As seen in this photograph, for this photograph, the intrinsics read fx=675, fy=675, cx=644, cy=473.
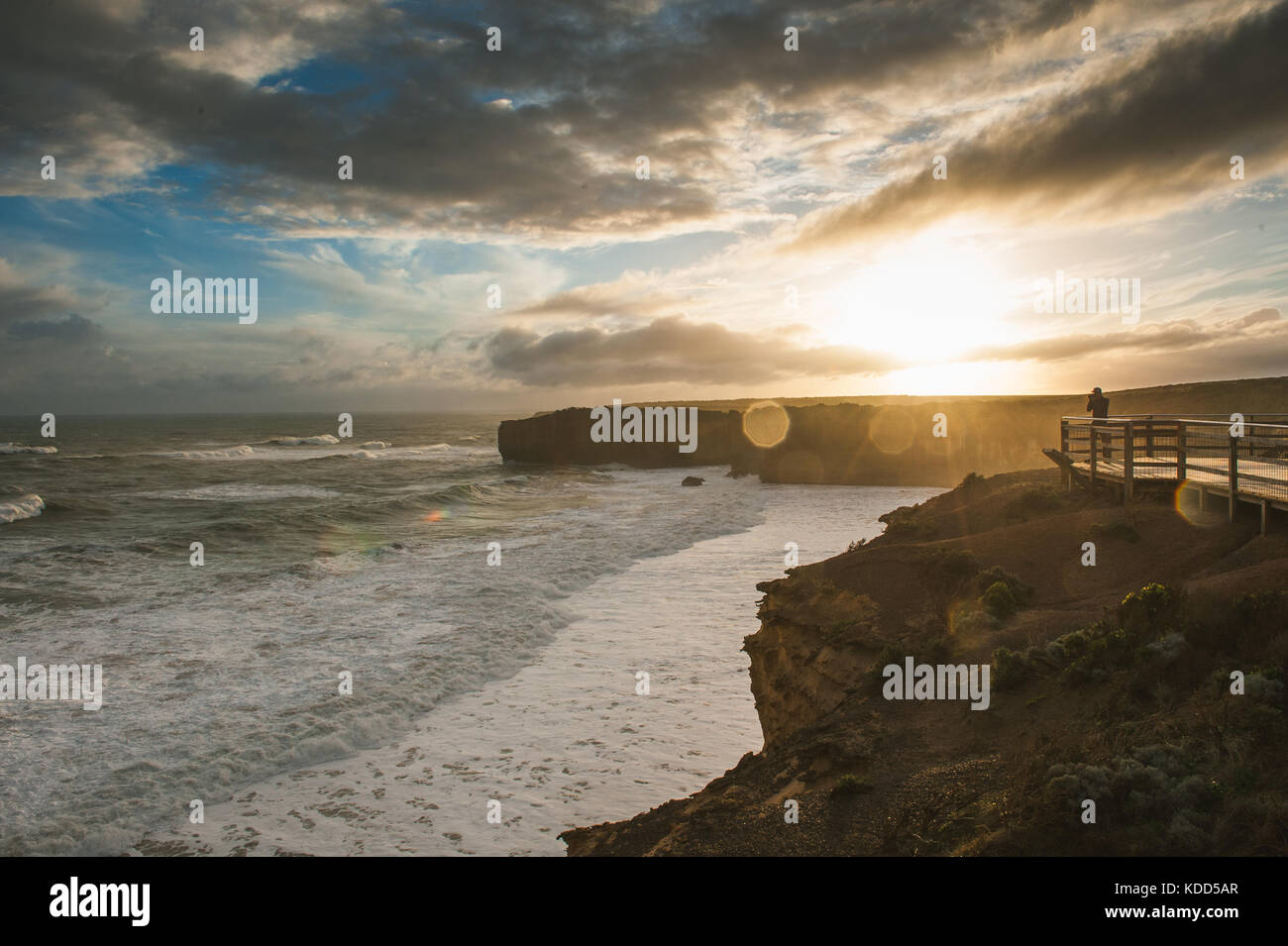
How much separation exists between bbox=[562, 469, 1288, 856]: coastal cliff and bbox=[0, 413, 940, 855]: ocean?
1658 millimetres

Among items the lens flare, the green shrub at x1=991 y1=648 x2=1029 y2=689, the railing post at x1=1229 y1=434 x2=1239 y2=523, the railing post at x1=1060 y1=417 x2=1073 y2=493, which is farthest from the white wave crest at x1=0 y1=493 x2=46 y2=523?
the lens flare

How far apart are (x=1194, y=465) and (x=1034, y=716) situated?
24.2 ft

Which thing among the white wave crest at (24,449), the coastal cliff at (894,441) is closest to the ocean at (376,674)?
the coastal cliff at (894,441)

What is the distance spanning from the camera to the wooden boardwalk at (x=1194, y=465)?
9.50 meters

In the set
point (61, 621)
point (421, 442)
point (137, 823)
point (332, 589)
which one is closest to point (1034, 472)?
point (332, 589)

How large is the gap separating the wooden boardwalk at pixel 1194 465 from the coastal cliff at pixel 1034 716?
50 cm

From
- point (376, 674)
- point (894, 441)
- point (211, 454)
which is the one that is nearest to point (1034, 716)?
point (376, 674)

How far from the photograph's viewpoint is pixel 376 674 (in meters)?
12.0

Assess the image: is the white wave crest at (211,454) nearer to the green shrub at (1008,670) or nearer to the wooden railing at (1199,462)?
the wooden railing at (1199,462)

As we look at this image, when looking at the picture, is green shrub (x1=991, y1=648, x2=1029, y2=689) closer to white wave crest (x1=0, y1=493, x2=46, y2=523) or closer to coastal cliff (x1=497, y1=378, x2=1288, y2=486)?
coastal cliff (x1=497, y1=378, x2=1288, y2=486)
